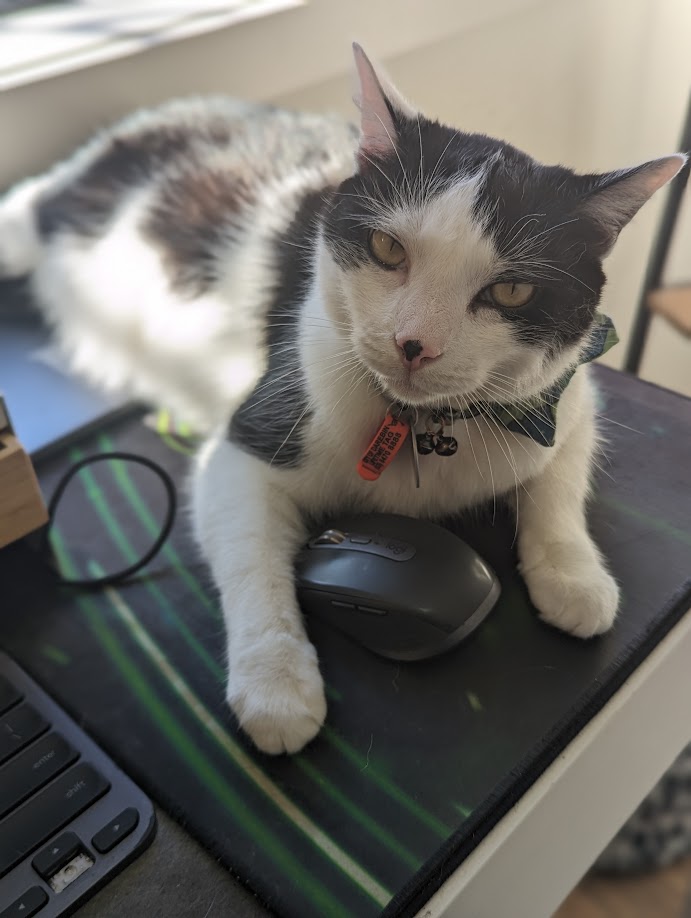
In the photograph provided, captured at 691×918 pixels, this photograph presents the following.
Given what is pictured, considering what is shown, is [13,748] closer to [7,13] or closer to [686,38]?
[7,13]

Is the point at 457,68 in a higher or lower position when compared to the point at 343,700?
higher

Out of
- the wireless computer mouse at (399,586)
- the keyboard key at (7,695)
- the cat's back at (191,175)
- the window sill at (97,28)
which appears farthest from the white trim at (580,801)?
the window sill at (97,28)

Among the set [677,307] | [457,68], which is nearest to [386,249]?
[457,68]

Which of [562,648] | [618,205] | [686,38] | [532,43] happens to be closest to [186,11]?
[532,43]

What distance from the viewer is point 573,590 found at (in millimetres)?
725

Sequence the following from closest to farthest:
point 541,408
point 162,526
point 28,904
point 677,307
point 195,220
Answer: point 28,904
point 541,408
point 162,526
point 195,220
point 677,307

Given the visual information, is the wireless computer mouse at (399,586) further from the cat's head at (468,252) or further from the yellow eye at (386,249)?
the yellow eye at (386,249)

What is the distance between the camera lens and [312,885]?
0.56 meters

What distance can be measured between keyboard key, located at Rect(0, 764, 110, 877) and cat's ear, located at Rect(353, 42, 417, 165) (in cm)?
57

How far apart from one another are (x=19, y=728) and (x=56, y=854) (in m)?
0.12

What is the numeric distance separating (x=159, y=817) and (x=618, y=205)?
59cm

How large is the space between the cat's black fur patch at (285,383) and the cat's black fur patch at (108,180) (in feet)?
1.16

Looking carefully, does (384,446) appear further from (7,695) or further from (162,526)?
(7,695)

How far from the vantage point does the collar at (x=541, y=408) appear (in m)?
0.72
